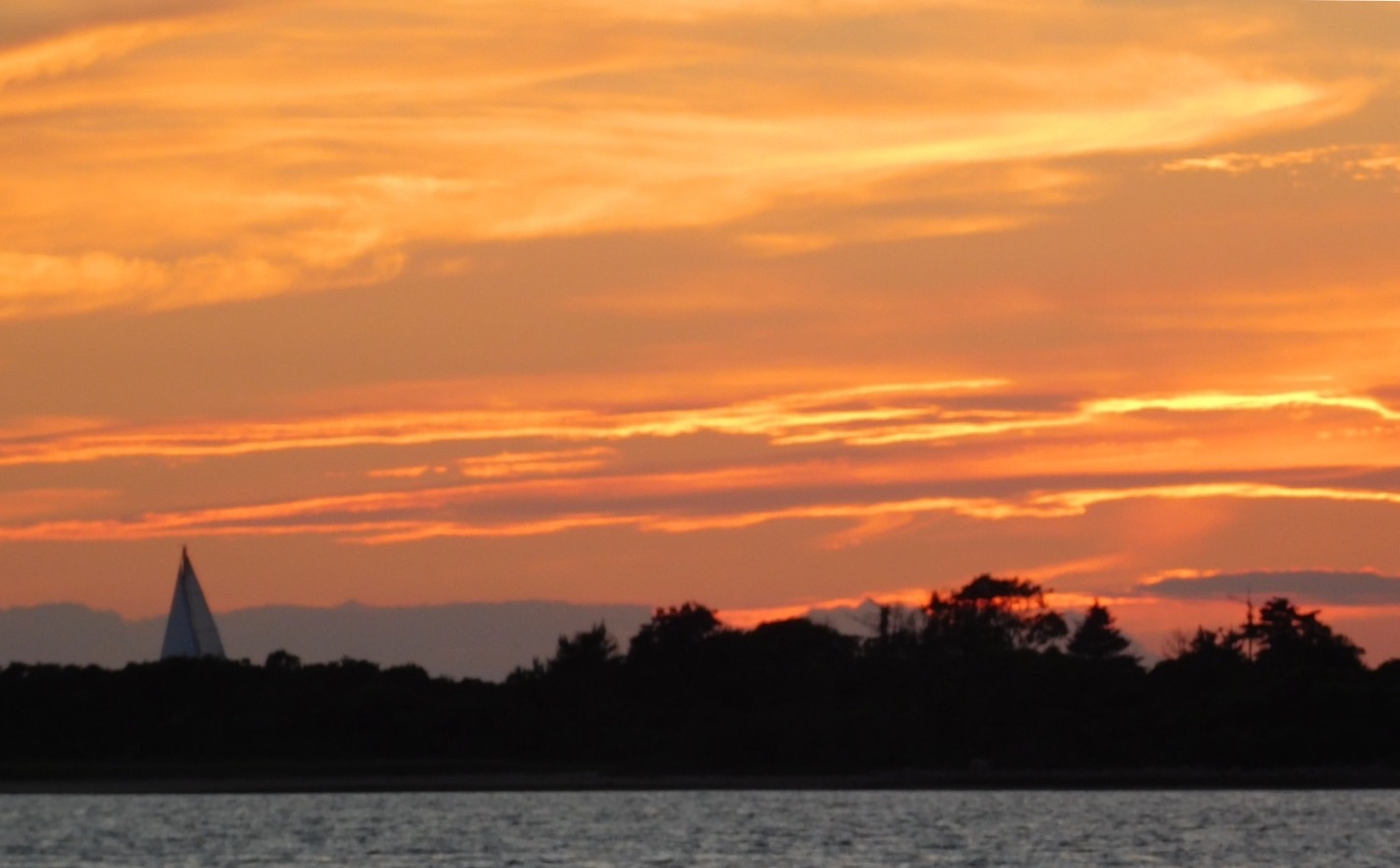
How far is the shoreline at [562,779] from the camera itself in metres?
143

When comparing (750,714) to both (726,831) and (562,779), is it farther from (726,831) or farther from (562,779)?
(726,831)

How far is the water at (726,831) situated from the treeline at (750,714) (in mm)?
8967

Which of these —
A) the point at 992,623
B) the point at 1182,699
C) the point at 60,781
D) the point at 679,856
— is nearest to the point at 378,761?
the point at 60,781

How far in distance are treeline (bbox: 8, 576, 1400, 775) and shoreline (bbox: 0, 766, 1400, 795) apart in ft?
4.08

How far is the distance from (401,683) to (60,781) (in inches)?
926

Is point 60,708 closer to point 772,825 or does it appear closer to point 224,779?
point 224,779

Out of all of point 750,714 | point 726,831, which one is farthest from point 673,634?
point 726,831

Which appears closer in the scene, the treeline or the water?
the water

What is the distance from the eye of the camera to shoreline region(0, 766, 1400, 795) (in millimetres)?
142625

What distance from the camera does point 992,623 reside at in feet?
650

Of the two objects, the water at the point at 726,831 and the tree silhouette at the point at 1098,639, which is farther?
the tree silhouette at the point at 1098,639

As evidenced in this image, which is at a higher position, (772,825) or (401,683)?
(401,683)

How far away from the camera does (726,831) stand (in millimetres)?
97875

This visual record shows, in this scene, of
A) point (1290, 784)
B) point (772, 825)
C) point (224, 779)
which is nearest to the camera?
point (772, 825)
